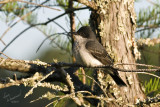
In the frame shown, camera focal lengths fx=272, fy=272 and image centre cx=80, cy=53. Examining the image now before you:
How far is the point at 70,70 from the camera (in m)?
4.28

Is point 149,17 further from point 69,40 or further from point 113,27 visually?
point 69,40

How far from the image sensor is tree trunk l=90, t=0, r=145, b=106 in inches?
152

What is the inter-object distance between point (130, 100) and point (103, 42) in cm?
90

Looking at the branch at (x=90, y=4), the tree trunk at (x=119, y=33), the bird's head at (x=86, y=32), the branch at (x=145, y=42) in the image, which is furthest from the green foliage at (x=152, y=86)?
the branch at (x=90, y=4)

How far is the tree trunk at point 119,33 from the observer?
12.6 feet

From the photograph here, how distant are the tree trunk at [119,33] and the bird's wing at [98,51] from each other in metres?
0.08

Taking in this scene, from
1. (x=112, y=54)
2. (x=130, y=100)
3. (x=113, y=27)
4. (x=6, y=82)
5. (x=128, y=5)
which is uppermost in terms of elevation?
(x=128, y=5)

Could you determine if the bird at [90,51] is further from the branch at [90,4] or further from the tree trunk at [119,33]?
the branch at [90,4]

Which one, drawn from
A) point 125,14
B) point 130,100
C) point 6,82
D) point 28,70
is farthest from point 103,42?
point 6,82

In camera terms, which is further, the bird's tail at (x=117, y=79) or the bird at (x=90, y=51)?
the bird at (x=90, y=51)

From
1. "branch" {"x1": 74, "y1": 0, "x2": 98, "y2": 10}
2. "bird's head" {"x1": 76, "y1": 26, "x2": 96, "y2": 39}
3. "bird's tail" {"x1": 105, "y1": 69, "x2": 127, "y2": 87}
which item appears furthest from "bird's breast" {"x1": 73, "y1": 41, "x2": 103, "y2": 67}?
"branch" {"x1": 74, "y1": 0, "x2": 98, "y2": 10}

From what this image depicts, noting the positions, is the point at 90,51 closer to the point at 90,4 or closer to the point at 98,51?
the point at 98,51

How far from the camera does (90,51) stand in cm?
438

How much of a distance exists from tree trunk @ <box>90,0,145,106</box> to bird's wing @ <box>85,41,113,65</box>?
81mm
